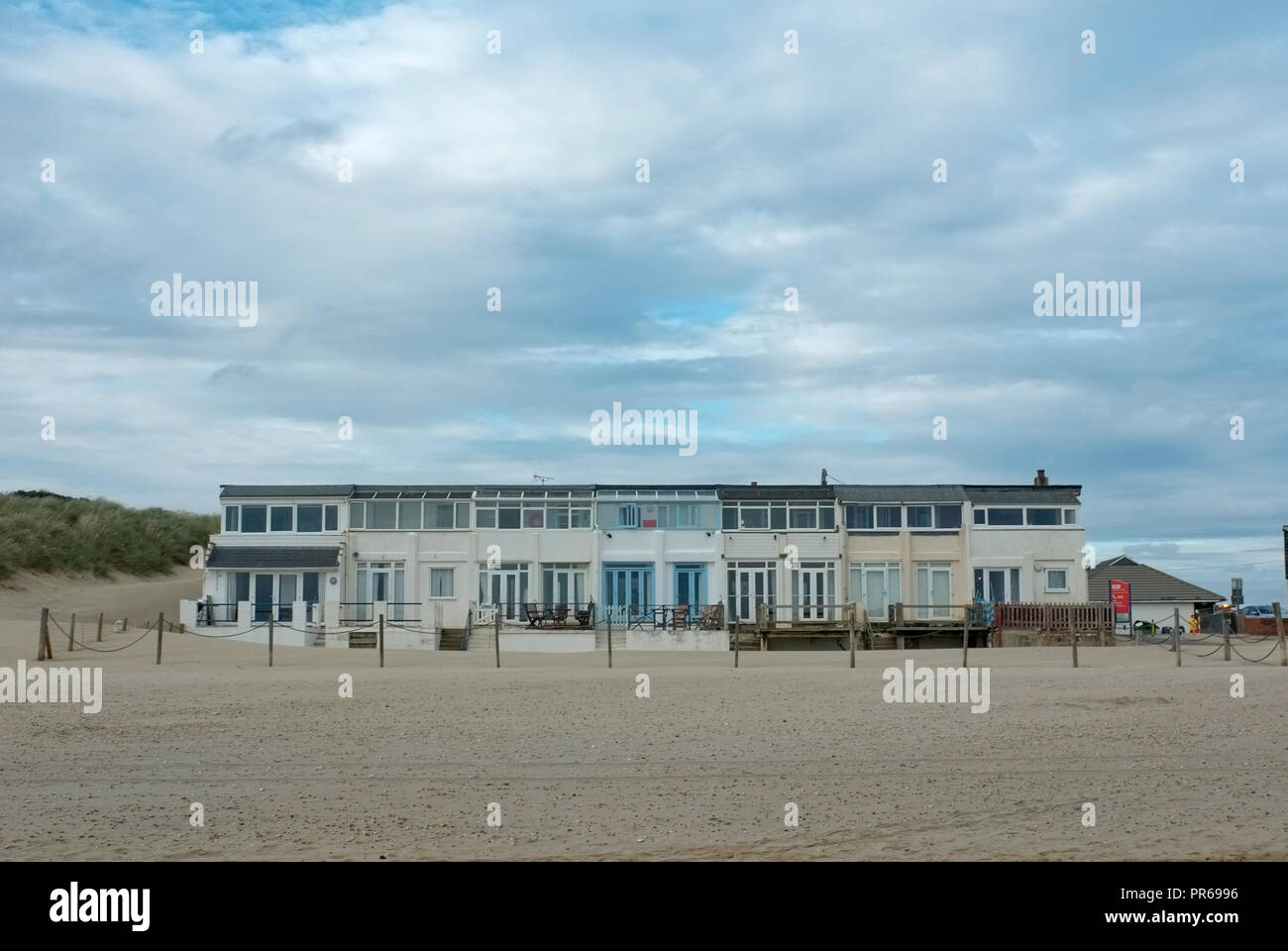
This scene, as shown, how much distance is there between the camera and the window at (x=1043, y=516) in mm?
44000

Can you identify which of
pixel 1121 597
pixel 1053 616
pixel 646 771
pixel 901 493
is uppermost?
pixel 901 493

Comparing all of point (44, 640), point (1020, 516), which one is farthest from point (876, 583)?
point (44, 640)

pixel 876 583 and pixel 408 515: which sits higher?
pixel 408 515

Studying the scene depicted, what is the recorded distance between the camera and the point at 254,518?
1693 inches

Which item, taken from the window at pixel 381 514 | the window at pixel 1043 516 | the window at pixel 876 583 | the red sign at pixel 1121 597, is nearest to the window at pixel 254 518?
the window at pixel 381 514

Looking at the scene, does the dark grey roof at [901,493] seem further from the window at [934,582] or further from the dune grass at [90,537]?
the dune grass at [90,537]

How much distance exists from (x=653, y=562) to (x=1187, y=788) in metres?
31.4

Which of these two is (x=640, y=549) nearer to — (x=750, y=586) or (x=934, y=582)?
(x=750, y=586)

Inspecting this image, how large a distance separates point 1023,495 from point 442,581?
65.2 ft

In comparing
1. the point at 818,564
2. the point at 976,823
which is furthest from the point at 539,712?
the point at 818,564

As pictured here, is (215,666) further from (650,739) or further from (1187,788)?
(1187,788)

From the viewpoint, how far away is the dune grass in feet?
157

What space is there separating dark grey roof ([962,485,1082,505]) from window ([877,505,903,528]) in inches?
95.3

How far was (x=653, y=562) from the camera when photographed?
4300cm
